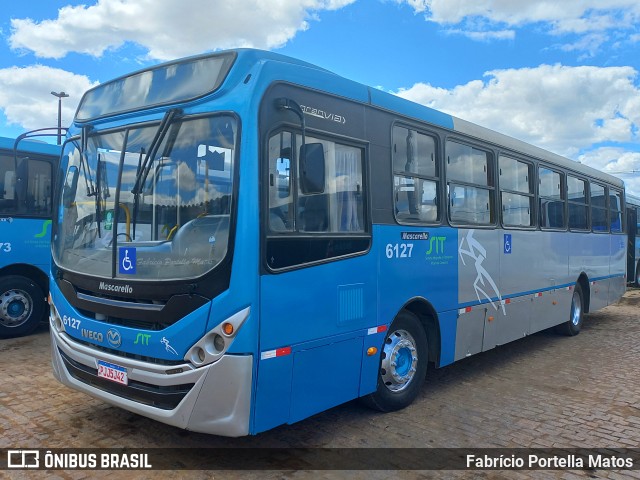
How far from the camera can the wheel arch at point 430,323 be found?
18.6ft

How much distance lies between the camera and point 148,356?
12.8 feet

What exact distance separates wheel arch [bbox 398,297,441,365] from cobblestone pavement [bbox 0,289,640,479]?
55 cm

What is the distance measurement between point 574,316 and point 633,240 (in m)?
9.19

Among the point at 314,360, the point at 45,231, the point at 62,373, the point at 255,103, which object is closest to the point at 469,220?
the point at 314,360

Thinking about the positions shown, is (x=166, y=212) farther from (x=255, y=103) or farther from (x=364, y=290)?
(x=364, y=290)

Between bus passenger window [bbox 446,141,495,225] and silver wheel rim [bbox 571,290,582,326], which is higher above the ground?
bus passenger window [bbox 446,141,495,225]

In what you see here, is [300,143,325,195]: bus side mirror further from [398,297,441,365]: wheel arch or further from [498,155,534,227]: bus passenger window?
[498,155,534,227]: bus passenger window

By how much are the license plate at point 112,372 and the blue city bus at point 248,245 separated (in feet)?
0.05

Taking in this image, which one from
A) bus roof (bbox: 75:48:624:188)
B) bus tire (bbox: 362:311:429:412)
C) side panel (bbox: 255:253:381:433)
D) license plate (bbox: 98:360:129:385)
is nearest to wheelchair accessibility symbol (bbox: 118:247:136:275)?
license plate (bbox: 98:360:129:385)

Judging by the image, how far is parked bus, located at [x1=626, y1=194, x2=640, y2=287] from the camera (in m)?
17.2

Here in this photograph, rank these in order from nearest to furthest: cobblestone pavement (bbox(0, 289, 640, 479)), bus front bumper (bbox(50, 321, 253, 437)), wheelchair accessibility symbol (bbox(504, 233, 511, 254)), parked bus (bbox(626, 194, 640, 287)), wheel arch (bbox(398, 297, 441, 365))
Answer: bus front bumper (bbox(50, 321, 253, 437)), cobblestone pavement (bbox(0, 289, 640, 479)), wheel arch (bbox(398, 297, 441, 365)), wheelchair accessibility symbol (bbox(504, 233, 511, 254)), parked bus (bbox(626, 194, 640, 287))

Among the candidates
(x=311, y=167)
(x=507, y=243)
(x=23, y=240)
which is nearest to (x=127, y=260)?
(x=311, y=167)

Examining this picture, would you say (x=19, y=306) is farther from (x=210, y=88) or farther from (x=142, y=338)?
(x=210, y=88)

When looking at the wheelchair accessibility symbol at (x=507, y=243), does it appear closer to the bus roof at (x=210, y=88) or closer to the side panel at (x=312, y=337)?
the bus roof at (x=210, y=88)
